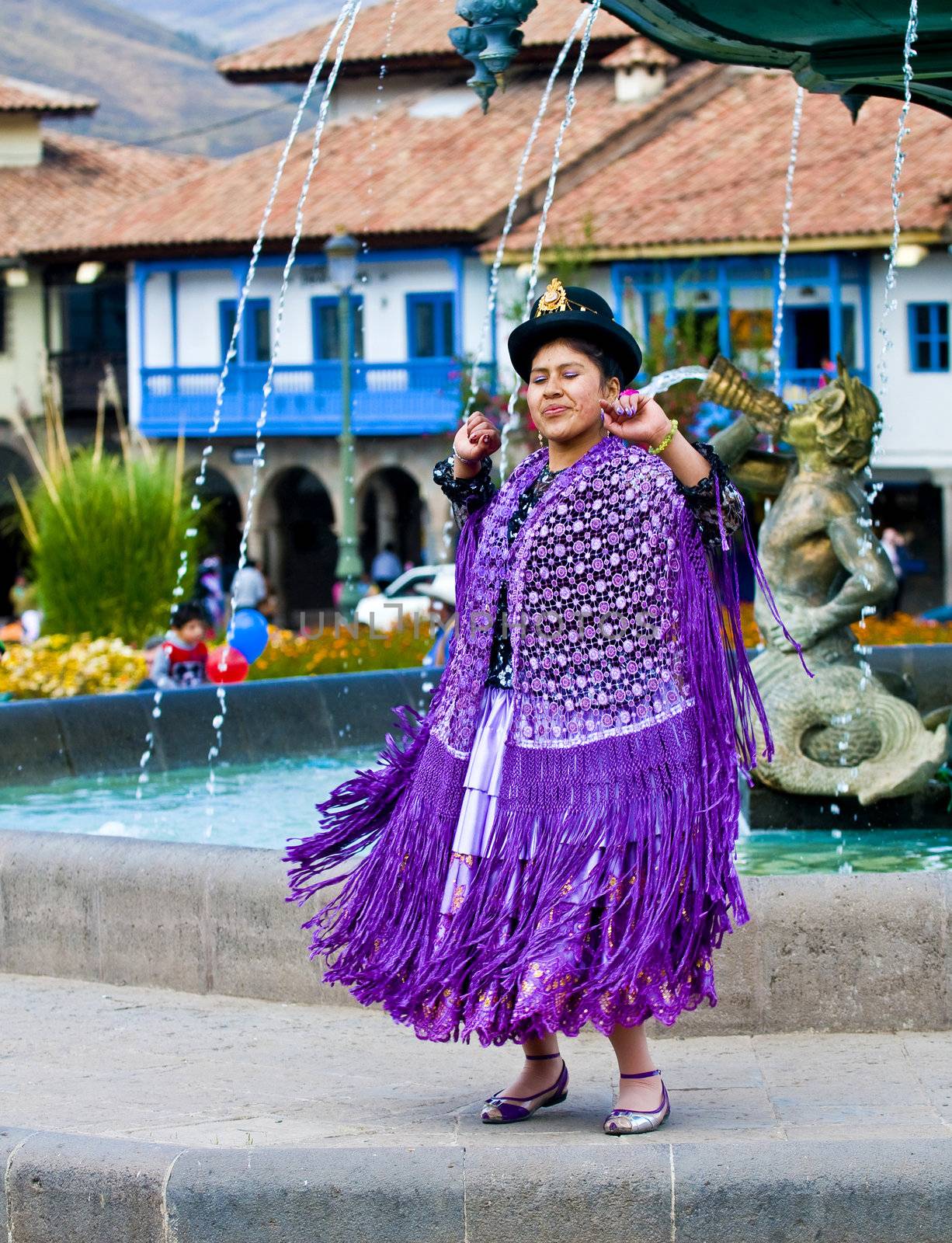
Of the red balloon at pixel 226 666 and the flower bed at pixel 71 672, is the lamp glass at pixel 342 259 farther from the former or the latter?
the red balloon at pixel 226 666

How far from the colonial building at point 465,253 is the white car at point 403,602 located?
567 centimetres

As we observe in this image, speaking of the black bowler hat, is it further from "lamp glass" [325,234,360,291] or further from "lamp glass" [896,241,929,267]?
"lamp glass" [896,241,929,267]

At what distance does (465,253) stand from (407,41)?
573cm

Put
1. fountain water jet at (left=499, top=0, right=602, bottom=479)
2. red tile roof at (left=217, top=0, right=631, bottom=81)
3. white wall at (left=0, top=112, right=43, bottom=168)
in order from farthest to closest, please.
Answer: white wall at (left=0, top=112, right=43, bottom=168) < red tile roof at (left=217, top=0, right=631, bottom=81) < fountain water jet at (left=499, top=0, right=602, bottom=479)

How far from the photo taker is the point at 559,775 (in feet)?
15.3

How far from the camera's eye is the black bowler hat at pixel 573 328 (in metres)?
4.69

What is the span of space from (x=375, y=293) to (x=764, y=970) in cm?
3284

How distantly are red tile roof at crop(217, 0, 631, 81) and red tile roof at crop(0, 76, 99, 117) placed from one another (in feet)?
13.1

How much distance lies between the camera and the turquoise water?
807cm

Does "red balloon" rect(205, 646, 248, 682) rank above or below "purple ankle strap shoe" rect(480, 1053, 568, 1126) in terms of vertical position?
above

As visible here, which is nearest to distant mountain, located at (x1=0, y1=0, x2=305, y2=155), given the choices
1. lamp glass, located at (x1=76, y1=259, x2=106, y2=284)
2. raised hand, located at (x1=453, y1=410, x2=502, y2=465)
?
lamp glass, located at (x1=76, y1=259, x2=106, y2=284)

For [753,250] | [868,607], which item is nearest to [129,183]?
[753,250]

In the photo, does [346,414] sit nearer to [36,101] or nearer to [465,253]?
[465,253]

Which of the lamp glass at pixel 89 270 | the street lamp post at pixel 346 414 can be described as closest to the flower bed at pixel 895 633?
the street lamp post at pixel 346 414
